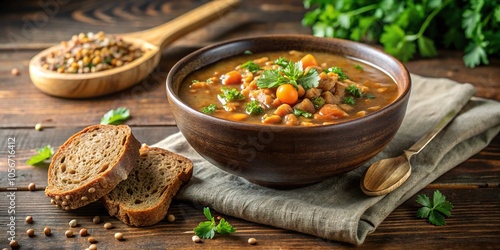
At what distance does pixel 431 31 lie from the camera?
530cm

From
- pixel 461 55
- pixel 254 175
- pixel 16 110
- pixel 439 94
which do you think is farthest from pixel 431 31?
pixel 16 110

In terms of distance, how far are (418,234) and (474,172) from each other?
0.77 metres

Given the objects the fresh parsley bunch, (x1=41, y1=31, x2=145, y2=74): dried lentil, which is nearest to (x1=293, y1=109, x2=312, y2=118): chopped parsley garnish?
(x1=41, y1=31, x2=145, y2=74): dried lentil

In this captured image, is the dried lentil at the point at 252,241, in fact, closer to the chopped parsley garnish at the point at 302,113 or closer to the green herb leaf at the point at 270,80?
the chopped parsley garnish at the point at 302,113

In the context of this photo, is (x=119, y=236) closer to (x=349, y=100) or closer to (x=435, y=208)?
(x=349, y=100)

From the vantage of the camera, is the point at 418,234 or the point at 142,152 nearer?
the point at 418,234

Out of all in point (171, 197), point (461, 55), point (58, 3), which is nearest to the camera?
point (171, 197)

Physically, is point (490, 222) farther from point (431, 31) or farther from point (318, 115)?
point (431, 31)

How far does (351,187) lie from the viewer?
327 cm

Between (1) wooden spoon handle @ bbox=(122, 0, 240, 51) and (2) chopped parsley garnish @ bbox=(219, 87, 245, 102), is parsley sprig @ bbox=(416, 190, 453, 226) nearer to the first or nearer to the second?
(2) chopped parsley garnish @ bbox=(219, 87, 245, 102)

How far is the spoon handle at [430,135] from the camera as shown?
3.45 meters

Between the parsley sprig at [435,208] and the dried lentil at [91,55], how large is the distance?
254 centimetres

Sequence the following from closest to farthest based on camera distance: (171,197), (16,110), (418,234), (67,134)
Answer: (418,234) < (171,197) < (67,134) < (16,110)

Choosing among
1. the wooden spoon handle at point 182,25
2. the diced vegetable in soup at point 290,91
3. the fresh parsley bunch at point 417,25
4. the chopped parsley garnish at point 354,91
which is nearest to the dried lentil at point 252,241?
the diced vegetable in soup at point 290,91
